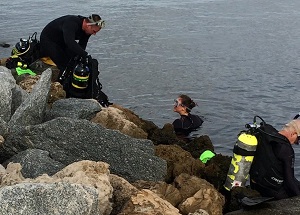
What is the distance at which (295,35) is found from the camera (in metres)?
27.2

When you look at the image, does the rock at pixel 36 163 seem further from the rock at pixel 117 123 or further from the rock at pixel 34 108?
the rock at pixel 117 123

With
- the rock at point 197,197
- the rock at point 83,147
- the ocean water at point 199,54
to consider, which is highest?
the rock at point 83,147

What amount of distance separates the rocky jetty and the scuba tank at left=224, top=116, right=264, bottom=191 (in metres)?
0.22

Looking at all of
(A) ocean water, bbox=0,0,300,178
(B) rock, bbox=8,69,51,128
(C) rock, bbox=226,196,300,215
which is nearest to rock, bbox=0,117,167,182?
(B) rock, bbox=8,69,51,128

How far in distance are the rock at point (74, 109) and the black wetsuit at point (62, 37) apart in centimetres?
236

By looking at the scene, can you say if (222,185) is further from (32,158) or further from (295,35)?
(295,35)

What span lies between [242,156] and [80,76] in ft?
17.7

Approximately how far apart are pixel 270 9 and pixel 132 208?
33.7 meters

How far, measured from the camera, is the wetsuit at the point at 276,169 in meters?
7.18

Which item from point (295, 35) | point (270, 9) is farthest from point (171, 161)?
point (270, 9)

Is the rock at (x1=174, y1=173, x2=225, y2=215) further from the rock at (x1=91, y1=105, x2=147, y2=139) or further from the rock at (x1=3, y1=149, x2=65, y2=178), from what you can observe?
the rock at (x1=91, y1=105, x2=147, y2=139)

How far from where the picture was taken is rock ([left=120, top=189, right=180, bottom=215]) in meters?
5.47

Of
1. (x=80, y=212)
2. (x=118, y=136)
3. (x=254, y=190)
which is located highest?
(x=80, y=212)

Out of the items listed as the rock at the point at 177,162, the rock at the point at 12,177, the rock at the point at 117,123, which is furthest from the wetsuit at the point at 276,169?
the rock at the point at 12,177
